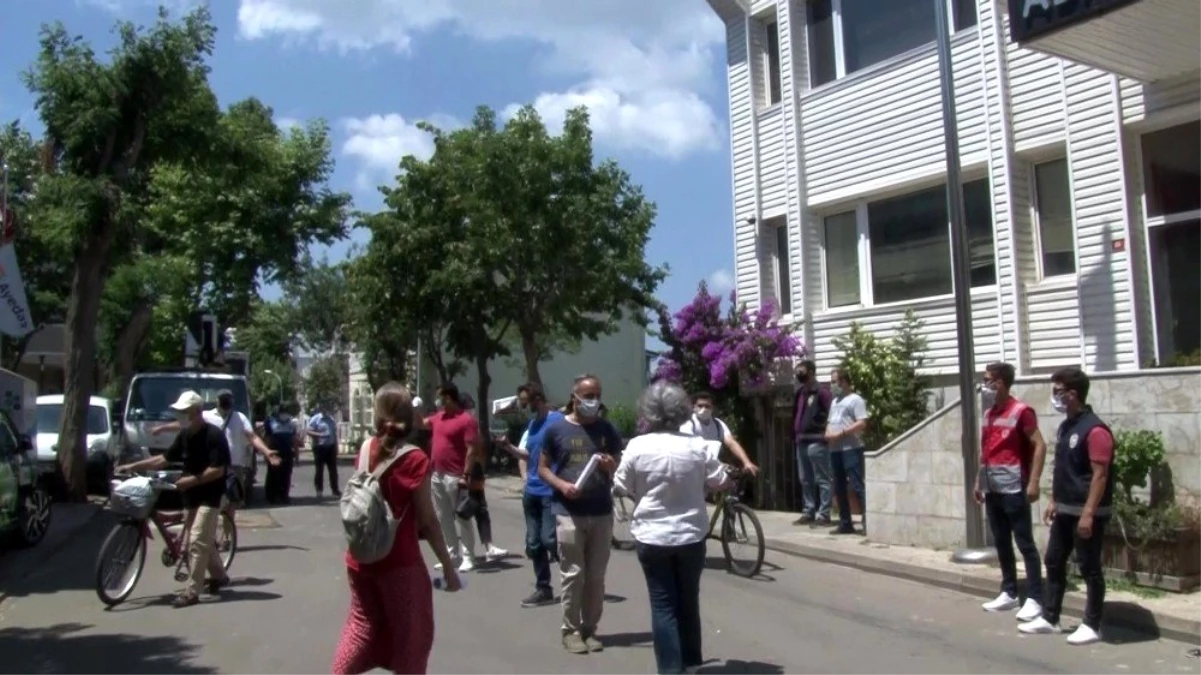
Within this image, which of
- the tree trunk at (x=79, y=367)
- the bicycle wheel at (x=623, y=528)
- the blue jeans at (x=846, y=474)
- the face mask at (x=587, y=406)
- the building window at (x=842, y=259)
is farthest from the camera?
the tree trunk at (x=79, y=367)

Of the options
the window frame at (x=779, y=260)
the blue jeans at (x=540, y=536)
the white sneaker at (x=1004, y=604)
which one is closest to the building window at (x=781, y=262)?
the window frame at (x=779, y=260)

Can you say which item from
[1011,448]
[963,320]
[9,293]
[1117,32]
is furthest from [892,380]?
[9,293]

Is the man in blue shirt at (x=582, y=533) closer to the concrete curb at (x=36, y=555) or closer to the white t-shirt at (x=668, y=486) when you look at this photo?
the white t-shirt at (x=668, y=486)

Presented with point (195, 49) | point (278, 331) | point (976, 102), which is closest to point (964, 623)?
point (976, 102)

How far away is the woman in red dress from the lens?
592 centimetres

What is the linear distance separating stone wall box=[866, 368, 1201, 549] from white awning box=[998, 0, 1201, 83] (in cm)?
302

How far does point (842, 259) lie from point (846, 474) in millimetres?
3713

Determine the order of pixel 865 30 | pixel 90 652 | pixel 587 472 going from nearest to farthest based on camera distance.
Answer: pixel 587 472 < pixel 90 652 < pixel 865 30

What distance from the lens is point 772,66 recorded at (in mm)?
18422

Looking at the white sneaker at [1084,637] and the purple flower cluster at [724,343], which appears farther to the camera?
the purple flower cluster at [724,343]

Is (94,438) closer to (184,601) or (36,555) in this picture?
(36,555)

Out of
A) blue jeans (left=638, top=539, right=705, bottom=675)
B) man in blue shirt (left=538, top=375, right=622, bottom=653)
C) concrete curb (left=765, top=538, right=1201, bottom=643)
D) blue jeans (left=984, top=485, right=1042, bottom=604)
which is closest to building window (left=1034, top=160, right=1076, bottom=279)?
concrete curb (left=765, top=538, right=1201, bottom=643)

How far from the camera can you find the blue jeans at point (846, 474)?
47.1ft

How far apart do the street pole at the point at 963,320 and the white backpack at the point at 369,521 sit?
736cm
